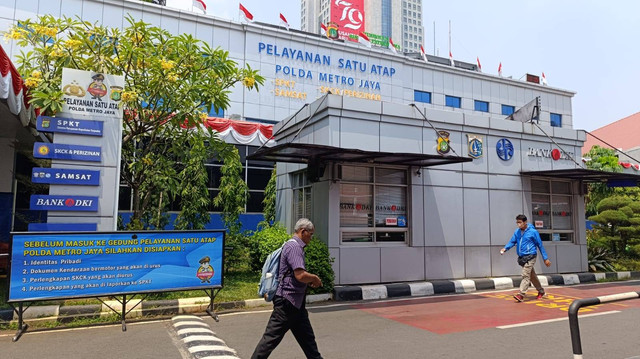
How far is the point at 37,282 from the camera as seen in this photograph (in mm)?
6543

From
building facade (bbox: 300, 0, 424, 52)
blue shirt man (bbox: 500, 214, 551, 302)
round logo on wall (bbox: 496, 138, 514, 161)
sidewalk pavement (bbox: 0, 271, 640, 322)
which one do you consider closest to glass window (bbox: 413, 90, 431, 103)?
round logo on wall (bbox: 496, 138, 514, 161)

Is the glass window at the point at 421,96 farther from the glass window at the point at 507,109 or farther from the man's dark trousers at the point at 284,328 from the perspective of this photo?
the man's dark trousers at the point at 284,328

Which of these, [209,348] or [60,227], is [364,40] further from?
[209,348]

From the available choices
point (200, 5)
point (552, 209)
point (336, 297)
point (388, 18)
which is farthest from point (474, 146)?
point (388, 18)

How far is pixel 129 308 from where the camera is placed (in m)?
7.81

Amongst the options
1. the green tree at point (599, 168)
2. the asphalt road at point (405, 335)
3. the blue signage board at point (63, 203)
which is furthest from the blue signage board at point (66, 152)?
the green tree at point (599, 168)

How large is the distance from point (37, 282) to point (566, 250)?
1351 cm

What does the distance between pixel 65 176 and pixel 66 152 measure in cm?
49

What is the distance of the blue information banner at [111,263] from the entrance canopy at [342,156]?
2385 mm

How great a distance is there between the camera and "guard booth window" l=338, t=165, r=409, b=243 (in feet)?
34.0

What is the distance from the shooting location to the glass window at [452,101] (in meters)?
34.0

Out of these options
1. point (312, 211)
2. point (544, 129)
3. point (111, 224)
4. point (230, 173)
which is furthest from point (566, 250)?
point (111, 224)

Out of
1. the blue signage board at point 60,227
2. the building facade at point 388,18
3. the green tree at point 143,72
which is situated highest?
the building facade at point 388,18

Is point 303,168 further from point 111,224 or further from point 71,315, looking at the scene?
point 71,315
